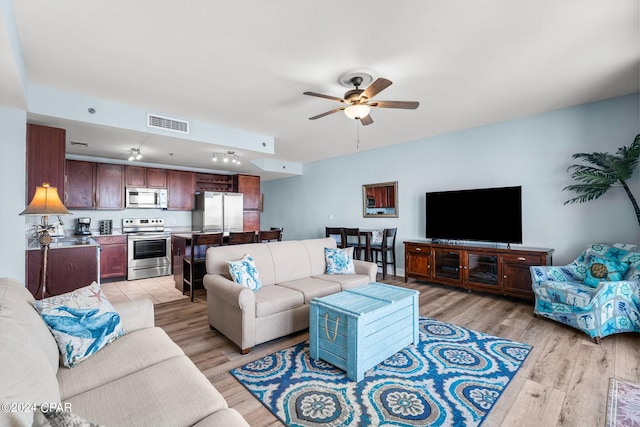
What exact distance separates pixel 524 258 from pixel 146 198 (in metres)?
6.63

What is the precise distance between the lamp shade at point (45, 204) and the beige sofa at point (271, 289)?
53.6 inches

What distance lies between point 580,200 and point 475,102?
1.80 meters

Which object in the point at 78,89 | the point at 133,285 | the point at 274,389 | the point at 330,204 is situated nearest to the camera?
the point at 274,389

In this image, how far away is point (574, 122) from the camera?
12.1ft

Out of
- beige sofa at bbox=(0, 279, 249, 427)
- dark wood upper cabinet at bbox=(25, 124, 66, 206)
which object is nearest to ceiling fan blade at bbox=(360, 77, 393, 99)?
beige sofa at bbox=(0, 279, 249, 427)

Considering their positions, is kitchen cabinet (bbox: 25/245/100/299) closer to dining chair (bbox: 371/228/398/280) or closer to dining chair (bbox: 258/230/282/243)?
dining chair (bbox: 258/230/282/243)

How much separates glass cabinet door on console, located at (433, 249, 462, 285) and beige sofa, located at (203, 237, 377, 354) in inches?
59.3

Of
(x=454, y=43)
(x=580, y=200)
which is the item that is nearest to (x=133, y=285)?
(x=454, y=43)

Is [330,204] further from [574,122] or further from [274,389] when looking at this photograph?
[274,389]

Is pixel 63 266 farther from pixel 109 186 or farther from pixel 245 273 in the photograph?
pixel 109 186

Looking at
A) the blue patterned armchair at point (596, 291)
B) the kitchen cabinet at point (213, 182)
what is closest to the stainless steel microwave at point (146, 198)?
the kitchen cabinet at point (213, 182)

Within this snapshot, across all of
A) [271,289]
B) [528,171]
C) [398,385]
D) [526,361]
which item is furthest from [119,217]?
[528,171]

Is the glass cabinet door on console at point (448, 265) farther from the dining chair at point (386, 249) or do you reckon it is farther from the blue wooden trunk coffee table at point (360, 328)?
the blue wooden trunk coffee table at point (360, 328)

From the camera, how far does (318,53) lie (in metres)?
2.44
